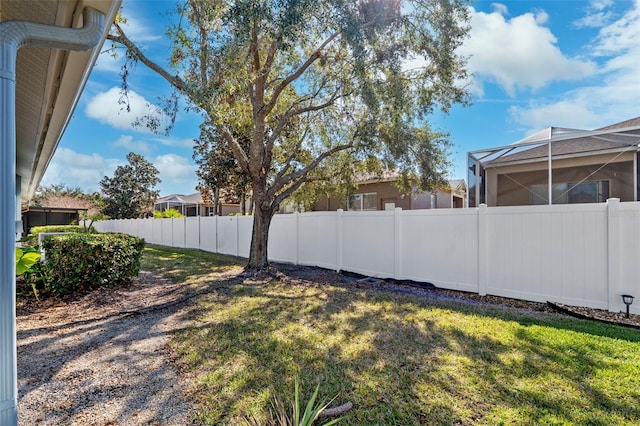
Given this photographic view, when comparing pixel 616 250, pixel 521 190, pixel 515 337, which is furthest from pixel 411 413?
pixel 521 190

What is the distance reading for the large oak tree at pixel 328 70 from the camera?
6.43 metres

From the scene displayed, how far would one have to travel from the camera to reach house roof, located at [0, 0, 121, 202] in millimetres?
2854

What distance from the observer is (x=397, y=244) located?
827 cm

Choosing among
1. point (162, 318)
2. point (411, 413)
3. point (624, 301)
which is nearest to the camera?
point (411, 413)

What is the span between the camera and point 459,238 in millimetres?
7168

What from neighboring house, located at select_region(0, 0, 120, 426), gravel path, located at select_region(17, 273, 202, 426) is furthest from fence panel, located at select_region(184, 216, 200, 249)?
neighboring house, located at select_region(0, 0, 120, 426)

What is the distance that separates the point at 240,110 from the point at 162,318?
21.4 ft

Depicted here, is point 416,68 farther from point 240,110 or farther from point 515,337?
point 515,337

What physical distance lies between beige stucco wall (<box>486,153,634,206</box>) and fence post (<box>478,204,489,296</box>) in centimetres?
523

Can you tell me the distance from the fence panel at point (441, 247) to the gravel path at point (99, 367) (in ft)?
16.9

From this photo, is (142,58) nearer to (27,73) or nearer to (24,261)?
(27,73)

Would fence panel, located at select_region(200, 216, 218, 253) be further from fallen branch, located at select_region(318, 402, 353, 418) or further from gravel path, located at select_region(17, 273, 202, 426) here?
fallen branch, located at select_region(318, 402, 353, 418)

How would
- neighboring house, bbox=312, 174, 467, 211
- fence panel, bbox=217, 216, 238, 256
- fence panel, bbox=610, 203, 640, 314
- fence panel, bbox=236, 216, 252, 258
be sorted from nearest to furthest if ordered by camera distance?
fence panel, bbox=610, 203, 640, 314
fence panel, bbox=236, 216, 252, 258
fence panel, bbox=217, 216, 238, 256
neighboring house, bbox=312, 174, 467, 211

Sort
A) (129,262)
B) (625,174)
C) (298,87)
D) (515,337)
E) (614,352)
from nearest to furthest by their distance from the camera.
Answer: (614,352)
(515,337)
(129,262)
(625,174)
(298,87)
